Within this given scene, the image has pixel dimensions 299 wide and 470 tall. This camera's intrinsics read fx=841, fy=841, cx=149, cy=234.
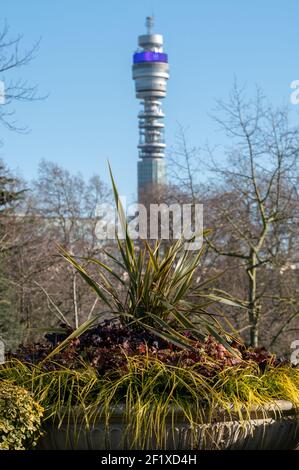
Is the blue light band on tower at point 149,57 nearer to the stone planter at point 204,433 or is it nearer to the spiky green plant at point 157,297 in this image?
the spiky green plant at point 157,297

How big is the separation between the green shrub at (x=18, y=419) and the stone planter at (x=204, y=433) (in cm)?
13

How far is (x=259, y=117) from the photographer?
17.1 m

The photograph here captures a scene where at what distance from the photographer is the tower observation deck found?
13550 cm

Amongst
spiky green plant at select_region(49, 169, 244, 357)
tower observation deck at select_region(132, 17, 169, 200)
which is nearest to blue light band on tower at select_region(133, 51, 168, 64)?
tower observation deck at select_region(132, 17, 169, 200)

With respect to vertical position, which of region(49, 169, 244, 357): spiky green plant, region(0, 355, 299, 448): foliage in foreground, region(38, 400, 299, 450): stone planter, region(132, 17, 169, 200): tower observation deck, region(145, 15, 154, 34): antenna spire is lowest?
region(38, 400, 299, 450): stone planter

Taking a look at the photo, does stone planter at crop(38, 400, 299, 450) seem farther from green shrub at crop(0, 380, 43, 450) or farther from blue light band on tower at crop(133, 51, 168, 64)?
blue light band on tower at crop(133, 51, 168, 64)

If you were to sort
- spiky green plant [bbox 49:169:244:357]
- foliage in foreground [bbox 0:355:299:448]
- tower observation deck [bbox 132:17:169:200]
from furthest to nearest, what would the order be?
tower observation deck [bbox 132:17:169:200], spiky green plant [bbox 49:169:244:357], foliage in foreground [bbox 0:355:299:448]

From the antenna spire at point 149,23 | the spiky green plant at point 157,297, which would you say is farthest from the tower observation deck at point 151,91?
the spiky green plant at point 157,297

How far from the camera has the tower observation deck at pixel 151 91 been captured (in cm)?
13550

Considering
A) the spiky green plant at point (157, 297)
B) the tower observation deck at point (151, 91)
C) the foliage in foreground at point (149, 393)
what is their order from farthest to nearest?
the tower observation deck at point (151, 91) → the spiky green plant at point (157, 297) → the foliage in foreground at point (149, 393)

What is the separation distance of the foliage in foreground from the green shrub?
0.34 ft

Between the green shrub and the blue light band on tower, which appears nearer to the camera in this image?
the green shrub

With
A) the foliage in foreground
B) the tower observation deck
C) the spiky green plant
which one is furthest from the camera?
the tower observation deck

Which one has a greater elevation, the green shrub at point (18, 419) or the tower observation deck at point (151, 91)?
the tower observation deck at point (151, 91)
